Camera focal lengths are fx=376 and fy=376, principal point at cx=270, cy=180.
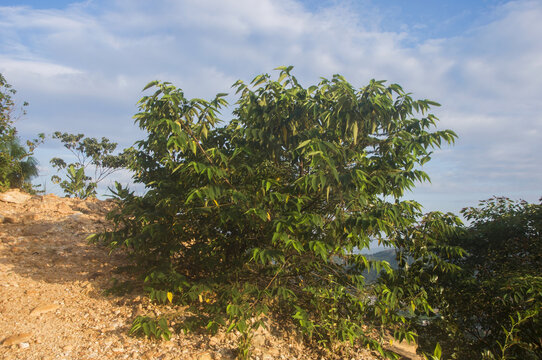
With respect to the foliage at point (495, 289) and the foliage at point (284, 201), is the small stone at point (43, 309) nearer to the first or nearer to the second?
the foliage at point (284, 201)

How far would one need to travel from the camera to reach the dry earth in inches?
139

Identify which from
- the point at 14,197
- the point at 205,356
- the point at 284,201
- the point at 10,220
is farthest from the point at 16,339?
the point at 14,197

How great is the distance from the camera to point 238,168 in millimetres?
4004

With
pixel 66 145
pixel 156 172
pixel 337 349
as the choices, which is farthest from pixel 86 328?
pixel 66 145

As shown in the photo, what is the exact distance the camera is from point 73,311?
425cm

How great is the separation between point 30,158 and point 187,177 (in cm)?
826

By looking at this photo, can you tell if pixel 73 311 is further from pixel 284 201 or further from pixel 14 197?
pixel 14 197

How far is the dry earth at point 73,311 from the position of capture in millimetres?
3529

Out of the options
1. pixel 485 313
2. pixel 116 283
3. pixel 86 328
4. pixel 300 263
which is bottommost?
pixel 86 328

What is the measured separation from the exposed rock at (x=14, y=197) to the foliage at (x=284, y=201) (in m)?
5.09

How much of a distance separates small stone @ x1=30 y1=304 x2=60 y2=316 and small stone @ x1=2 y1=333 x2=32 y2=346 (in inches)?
19.8

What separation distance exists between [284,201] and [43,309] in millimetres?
2979

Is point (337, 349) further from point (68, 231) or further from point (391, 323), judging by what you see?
point (68, 231)

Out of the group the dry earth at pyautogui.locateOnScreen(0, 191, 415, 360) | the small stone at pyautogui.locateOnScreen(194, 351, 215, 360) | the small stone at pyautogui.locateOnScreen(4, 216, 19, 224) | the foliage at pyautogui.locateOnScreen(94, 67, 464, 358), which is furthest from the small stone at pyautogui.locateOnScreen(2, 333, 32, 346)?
the small stone at pyautogui.locateOnScreen(4, 216, 19, 224)
